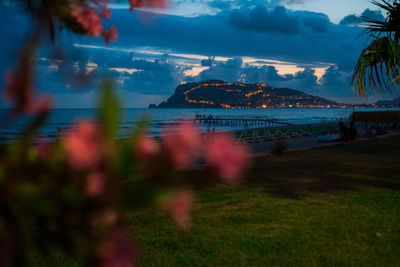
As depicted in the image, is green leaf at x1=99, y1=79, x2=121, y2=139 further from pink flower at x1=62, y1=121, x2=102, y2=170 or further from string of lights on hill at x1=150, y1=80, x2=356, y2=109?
string of lights on hill at x1=150, y1=80, x2=356, y2=109

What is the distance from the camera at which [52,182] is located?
648 mm

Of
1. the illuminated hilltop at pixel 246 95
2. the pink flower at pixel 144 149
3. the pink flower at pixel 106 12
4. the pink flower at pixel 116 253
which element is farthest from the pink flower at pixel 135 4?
the illuminated hilltop at pixel 246 95

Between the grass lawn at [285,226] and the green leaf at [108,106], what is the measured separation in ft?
13.3

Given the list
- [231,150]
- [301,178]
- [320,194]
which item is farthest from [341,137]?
[231,150]

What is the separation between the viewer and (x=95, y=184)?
583mm

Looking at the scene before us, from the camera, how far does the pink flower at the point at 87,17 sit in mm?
1012

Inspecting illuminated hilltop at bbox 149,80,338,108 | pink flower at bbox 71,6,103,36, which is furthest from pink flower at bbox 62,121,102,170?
illuminated hilltop at bbox 149,80,338,108

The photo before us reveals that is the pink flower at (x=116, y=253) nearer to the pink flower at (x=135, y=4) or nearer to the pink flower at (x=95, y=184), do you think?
the pink flower at (x=95, y=184)

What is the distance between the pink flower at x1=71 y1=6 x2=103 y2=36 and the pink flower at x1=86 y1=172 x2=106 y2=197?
23.6 inches

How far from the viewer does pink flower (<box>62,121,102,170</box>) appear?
0.54 metres

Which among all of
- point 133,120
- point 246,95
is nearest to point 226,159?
point 133,120

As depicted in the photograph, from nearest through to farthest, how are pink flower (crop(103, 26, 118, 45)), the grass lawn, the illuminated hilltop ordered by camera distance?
pink flower (crop(103, 26, 118, 45)), the grass lawn, the illuminated hilltop

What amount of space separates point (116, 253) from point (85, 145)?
18 cm

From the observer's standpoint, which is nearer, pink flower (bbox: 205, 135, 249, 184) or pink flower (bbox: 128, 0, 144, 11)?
pink flower (bbox: 205, 135, 249, 184)
